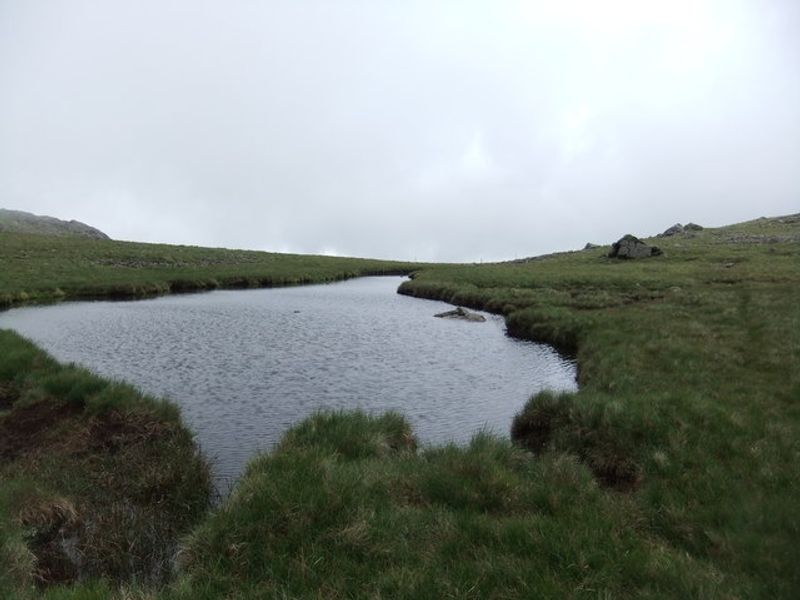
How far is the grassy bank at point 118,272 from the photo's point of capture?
4909 cm

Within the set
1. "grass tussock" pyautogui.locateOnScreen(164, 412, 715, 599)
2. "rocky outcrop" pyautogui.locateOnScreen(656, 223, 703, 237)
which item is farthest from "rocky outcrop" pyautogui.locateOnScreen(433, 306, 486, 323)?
"rocky outcrop" pyautogui.locateOnScreen(656, 223, 703, 237)

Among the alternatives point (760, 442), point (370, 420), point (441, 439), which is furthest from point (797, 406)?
point (370, 420)

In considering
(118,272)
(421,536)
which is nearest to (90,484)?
(421,536)

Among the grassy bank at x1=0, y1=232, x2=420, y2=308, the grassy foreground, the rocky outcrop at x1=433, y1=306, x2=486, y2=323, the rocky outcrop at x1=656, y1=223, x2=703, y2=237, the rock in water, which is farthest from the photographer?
the rocky outcrop at x1=656, y1=223, x2=703, y2=237

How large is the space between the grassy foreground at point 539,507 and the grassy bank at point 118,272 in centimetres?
3646

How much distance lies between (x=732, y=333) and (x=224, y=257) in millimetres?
84849

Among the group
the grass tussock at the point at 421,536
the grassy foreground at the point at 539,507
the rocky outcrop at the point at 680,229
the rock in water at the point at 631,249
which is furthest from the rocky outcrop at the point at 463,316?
the rocky outcrop at the point at 680,229

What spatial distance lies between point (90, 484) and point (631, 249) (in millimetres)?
82535

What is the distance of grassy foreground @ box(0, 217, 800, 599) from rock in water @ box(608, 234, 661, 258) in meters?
66.7

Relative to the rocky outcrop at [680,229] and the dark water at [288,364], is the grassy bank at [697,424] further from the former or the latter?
the rocky outcrop at [680,229]

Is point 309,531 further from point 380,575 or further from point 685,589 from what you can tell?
point 685,589

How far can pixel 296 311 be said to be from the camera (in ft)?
145

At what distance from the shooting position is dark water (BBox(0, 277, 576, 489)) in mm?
16906

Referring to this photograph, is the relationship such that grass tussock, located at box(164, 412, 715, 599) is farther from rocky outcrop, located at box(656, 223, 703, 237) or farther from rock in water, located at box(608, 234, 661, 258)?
rocky outcrop, located at box(656, 223, 703, 237)
